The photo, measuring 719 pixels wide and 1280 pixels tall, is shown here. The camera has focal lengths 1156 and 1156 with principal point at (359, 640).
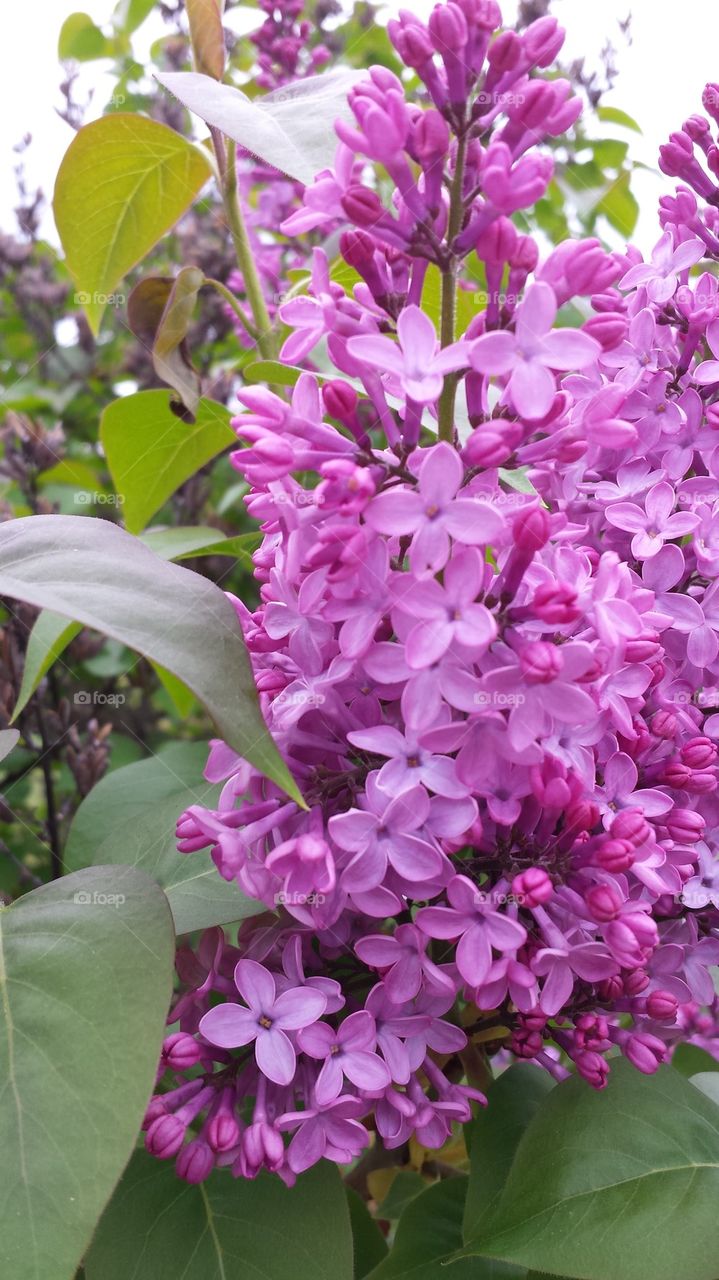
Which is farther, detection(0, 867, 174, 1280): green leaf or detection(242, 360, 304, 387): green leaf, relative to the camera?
detection(242, 360, 304, 387): green leaf

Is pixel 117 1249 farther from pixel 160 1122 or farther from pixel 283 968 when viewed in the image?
pixel 283 968

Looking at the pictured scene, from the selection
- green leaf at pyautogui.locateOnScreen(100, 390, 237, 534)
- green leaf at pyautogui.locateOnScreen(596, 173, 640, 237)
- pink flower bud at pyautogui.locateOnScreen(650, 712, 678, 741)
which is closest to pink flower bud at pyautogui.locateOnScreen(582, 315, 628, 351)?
pink flower bud at pyautogui.locateOnScreen(650, 712, 678, 741)

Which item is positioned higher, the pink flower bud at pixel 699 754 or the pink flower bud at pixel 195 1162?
the pink flower bud at pixel 699 754

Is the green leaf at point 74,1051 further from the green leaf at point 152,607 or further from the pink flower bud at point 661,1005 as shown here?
the pink flower bud at point 661,1005

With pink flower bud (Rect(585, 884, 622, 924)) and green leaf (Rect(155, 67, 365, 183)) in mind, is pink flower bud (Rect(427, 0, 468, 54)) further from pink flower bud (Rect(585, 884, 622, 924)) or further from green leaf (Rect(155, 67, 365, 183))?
pink flower bud (Rect(585, 884, 622, 924))

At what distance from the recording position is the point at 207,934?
0.73 meters

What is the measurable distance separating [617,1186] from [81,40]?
2.13m

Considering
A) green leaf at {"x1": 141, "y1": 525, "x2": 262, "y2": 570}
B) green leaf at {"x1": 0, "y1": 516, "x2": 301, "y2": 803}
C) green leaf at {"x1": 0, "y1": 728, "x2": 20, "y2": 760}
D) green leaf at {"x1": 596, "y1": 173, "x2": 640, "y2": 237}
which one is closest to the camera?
A: green leaf at {"x1": 0, "y1": 516, "x2": 301, "y2": 803}

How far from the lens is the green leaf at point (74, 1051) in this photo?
53 cm

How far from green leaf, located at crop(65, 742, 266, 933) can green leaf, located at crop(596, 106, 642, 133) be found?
1358mm

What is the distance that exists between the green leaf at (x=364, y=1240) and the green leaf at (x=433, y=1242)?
73mm

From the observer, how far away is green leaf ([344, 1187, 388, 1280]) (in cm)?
85

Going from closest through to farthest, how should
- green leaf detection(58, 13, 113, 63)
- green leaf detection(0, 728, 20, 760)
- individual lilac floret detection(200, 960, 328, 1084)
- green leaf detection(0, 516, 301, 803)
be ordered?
green leaf detection(0, 516, 301, 803) < individual lilac floret detection(200, 960, 328, 1084) < green leaf detection(0, 728, 20, 760) < green leaf detection(58, 13, 113, 63)

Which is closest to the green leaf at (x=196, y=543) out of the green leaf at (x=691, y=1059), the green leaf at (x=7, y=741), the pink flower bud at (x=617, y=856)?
the green leaf at (x=7, y=741)
